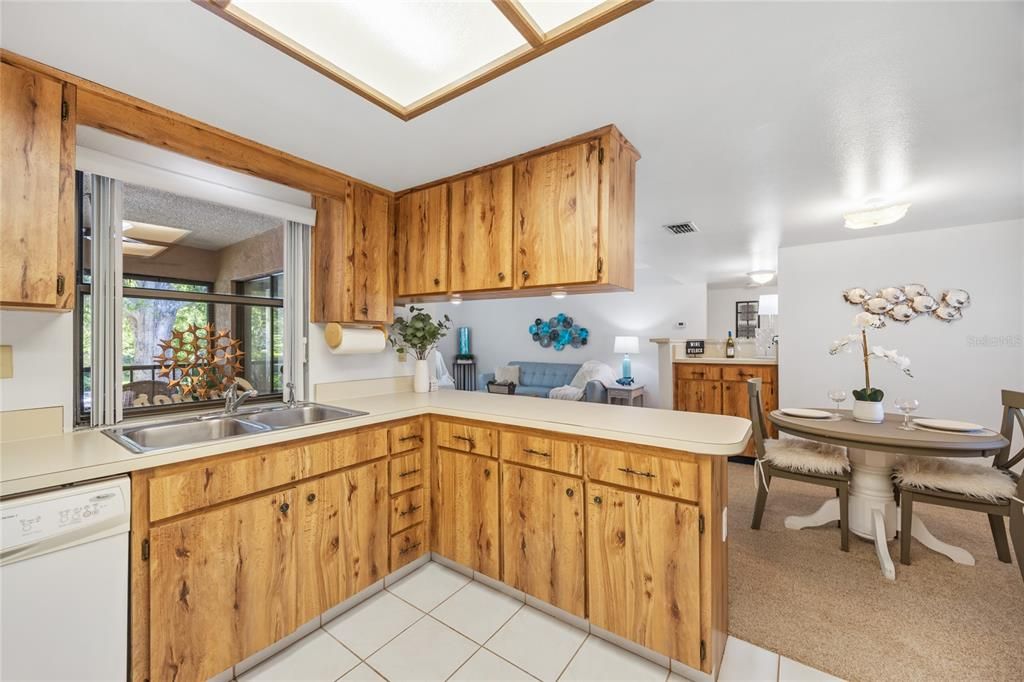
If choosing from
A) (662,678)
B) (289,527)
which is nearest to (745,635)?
(662,678)

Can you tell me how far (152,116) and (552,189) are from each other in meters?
1.68

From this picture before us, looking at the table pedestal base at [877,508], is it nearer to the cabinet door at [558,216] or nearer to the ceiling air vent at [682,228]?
the ceiling air vent at [682,228]

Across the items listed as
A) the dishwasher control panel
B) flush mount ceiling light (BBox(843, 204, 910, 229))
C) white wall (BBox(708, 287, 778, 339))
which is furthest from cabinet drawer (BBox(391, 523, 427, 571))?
white wall (BBox(708, 287, 778, 339))

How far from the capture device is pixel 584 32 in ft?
4.07

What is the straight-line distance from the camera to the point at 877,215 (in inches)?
110

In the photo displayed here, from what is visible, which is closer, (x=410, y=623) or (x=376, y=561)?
(x=410, y=623)

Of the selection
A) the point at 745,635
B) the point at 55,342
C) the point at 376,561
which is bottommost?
the point at 745,635

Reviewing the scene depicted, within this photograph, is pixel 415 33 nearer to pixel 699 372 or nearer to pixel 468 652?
pixel 468 652

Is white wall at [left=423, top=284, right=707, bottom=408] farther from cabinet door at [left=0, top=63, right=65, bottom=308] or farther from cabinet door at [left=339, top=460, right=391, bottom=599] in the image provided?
cabinet door at [left=0, top=63, right=65, bottom=308]

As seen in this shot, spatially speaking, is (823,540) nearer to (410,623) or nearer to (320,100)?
(410,623)

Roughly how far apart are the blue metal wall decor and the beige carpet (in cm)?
474

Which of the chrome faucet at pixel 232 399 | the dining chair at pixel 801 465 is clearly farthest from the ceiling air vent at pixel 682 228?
the chrome faucet at pixel 232 399

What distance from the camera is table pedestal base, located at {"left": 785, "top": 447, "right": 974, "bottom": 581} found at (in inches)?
91.4

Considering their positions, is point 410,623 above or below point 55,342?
below
